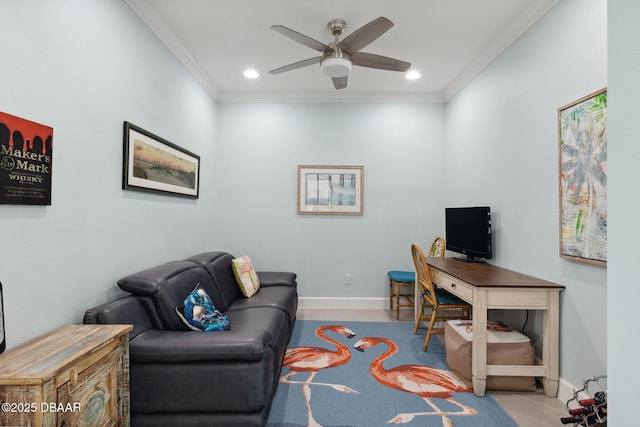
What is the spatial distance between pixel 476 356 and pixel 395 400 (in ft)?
2.12

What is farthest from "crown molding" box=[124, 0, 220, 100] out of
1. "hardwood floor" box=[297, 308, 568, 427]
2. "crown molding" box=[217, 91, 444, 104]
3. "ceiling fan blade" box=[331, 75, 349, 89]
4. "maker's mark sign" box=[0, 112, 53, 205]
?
"hardwood floor" box=[297, 308, 568, 427]

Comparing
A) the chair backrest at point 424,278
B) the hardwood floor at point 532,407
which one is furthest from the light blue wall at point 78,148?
the hardwood floor at point 532,407

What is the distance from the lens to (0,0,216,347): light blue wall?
1427mm

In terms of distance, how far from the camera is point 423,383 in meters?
2.32

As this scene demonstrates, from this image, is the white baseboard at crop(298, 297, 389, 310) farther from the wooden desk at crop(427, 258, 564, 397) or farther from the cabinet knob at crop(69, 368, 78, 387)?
the cabinet knob at crop(69, 368, 78, 387)

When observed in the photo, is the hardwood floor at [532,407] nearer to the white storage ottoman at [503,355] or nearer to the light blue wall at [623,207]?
the white storage ottoman at [503,355]

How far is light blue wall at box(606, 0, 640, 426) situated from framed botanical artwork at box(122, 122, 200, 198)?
101 inches

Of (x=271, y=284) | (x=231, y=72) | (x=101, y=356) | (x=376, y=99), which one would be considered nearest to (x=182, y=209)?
(x=271, y=284)

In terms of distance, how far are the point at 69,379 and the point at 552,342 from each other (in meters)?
2.73

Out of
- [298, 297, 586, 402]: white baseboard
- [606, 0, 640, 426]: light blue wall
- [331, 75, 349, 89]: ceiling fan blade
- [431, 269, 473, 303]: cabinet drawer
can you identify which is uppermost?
[331, 75, 349, 89]: ceiling fan blade

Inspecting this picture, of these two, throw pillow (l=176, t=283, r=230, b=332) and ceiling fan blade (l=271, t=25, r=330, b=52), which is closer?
throw pillow (l=176, t=283, r=230, b=332)

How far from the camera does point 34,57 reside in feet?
4.93

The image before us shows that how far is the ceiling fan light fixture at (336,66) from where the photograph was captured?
2432mm

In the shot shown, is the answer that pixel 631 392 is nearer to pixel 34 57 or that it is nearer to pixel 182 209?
pixel 34 57
